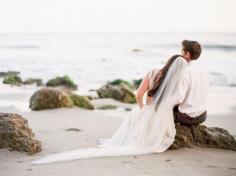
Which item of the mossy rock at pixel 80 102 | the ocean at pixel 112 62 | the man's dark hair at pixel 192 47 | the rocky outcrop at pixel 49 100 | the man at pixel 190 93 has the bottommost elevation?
the ocean at pixel 112 62

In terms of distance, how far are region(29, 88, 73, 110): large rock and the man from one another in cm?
364

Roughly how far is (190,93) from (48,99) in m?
3.85

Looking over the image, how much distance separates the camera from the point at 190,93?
5.71 metres

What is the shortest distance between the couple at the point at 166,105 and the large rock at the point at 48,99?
10.5 ft

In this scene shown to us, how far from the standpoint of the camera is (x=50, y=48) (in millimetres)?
40062

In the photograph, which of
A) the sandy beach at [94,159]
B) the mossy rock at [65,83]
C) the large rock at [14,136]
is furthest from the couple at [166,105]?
the mossy rock at [65,83]

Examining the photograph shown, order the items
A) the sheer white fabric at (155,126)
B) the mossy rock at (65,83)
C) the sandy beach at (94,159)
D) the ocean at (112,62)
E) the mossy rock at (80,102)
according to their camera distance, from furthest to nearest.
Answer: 1. the ocean at (112,62)
2. the mossy rock at (65,83)
3. the mossy rock at (80,102)
4. the sheer white fabric at (155,126)
5. the sandy beach at (94,159)

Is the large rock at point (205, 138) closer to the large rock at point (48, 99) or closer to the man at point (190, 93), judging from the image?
the man at point (190, 93)

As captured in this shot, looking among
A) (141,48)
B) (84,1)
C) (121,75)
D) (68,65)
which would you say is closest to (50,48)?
(84,1)

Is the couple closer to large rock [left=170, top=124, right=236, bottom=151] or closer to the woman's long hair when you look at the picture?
the woman's long hair

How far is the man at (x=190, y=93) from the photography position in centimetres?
562

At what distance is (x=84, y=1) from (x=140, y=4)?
881 cm

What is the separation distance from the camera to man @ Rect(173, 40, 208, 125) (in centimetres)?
562

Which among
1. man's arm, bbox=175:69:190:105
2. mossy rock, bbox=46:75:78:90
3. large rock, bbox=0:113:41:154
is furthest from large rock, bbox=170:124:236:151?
mossy rock, bbox=46:75:78:90
